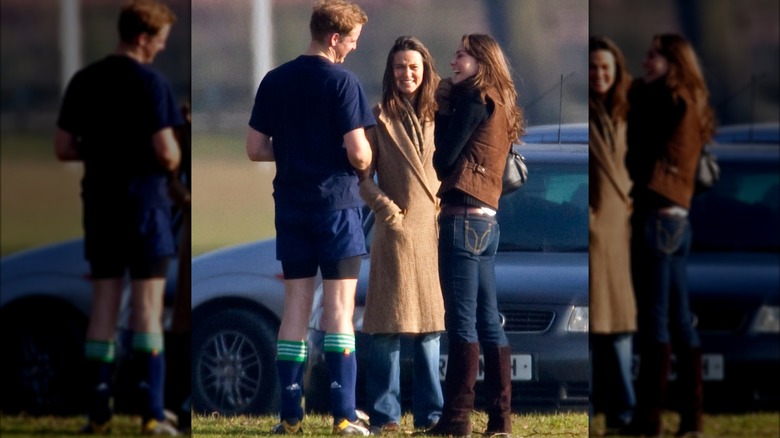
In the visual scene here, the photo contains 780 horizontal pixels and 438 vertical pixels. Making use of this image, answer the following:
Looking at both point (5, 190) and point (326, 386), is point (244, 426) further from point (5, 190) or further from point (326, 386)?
point (5, 190)

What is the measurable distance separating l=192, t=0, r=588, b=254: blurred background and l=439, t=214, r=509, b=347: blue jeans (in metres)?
0.63

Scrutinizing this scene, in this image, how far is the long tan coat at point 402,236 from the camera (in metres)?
7.53

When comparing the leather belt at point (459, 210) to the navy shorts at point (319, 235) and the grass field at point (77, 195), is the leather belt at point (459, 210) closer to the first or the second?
the navy shorts at point (319, 235)

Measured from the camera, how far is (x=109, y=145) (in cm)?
721

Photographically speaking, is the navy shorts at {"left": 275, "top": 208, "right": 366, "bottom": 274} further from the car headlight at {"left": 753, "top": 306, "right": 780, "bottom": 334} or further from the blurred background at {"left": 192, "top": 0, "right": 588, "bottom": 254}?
the car headlight at {"left": 753, "top": 306, "right": 780, "bottom": 334}

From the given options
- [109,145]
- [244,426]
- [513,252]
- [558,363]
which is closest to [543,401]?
[558,363]

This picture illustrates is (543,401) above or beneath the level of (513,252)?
beneath

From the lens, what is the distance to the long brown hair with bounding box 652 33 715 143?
717 centimetres

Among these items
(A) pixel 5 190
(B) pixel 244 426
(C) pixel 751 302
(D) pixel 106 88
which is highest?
(D) pixel 106 88

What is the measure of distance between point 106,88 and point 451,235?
1.82 metres

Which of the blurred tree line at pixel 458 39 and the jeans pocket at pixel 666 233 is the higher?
the blurred tree line at pixel 458 39

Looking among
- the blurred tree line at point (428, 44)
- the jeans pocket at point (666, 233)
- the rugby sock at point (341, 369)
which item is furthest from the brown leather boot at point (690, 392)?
the rugby sock at point (341, 369)

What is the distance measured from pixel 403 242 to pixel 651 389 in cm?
141

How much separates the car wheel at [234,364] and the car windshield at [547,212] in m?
1.32
